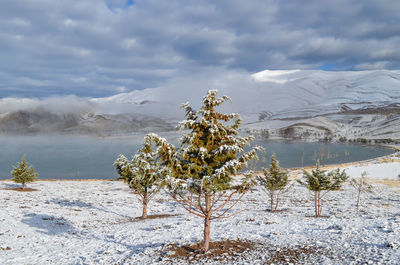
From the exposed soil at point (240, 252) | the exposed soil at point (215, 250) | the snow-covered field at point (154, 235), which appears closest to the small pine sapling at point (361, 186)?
the snow-covered field at point (154, 235)

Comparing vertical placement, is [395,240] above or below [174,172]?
below

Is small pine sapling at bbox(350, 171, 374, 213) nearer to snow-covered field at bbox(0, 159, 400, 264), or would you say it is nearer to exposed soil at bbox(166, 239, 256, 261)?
snow-covered field at bbox(0, 159, 400, 264)

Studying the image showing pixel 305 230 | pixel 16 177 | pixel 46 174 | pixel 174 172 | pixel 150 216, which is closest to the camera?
pixel 174 172

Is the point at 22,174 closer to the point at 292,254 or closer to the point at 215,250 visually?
the point at 215,250

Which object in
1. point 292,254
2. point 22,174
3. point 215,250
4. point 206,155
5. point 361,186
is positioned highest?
point 206,155

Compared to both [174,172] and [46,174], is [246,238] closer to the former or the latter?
[174,172]

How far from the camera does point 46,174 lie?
102562 millimetres

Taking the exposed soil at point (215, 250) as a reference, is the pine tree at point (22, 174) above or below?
above

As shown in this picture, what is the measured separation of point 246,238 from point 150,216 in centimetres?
1397

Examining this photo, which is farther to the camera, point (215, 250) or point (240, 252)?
point (215, 250)

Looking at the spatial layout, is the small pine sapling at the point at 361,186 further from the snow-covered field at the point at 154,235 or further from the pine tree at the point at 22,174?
the pine tree at the point at 22,174

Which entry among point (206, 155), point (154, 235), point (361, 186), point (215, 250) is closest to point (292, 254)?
point (215, 250)

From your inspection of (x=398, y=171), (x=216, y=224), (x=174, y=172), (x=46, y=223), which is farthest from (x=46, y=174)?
(x=398, y=171)

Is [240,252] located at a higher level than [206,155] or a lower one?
lower
